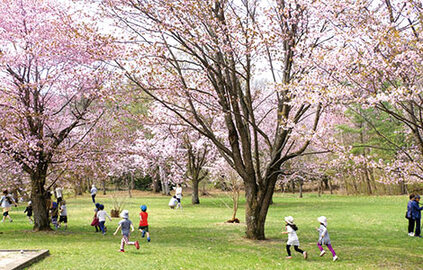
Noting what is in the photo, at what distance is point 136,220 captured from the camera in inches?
801

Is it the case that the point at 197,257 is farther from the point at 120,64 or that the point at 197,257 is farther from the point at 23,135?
the point at 23,135

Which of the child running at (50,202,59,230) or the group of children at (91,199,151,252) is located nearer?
the group of children at (91,199,151,252)

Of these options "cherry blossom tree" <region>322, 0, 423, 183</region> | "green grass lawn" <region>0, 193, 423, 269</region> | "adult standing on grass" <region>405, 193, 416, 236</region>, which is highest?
"cherry blossom tree" <region>322, 0, 423, 183</region>

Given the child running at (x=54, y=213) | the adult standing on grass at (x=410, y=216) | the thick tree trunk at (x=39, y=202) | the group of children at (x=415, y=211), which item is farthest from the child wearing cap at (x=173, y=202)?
the group of children at (x=415, y=211)

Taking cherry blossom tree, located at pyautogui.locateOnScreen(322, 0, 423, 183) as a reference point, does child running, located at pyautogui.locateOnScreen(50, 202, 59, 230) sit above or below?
below

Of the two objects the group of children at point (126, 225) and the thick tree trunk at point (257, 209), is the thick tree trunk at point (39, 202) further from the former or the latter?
the thick tree trunk at point (257, 209)

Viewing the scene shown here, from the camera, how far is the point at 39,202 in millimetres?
15898

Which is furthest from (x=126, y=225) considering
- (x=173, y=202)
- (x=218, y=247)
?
(x=173, y=202)

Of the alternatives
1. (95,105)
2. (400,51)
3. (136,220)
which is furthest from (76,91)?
(400,51)

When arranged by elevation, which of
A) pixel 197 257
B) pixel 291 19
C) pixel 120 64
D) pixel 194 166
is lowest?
pixel 197 257

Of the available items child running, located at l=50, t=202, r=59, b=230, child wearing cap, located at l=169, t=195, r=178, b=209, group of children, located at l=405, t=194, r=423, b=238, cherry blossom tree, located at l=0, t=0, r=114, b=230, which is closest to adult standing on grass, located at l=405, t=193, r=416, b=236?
group of children, located at l=405, t=194, r=423, b=238

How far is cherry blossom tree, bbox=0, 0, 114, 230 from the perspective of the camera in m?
14.4

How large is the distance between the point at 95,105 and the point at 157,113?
24.2 feet

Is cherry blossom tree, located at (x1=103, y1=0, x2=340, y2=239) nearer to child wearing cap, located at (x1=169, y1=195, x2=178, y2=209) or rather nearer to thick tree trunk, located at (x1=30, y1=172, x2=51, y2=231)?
thick tree trunk, located at (x1=30, y1=172, x2=51, y2=231)
